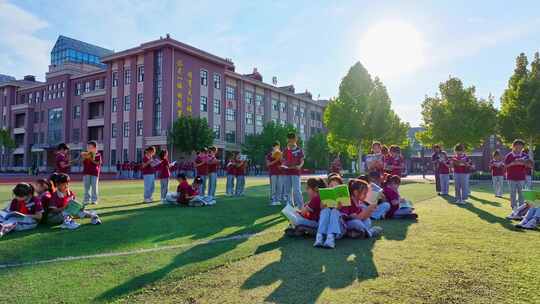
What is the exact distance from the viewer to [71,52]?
73.5 meters

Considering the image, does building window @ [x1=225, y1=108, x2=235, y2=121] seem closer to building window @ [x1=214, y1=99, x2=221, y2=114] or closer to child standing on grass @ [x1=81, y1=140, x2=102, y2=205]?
building window @ [x1=214, y1=99, x2=221, y2=114]

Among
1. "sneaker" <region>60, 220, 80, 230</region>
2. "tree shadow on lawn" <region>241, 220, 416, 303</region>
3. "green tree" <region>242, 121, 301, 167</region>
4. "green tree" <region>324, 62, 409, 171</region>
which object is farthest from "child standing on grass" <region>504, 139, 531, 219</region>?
"green tree" <region>242, 121, 301, 167</region>

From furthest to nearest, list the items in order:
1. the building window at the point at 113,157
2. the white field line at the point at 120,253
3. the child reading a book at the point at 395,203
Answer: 1. the building window at the point at 113,157
2. the child reading a book at the point at 395,203
3. the white field line at the point at 120,253

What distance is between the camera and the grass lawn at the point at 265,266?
13.1ft

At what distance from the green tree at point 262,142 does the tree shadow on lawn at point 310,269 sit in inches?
1867

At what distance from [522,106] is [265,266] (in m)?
35.5

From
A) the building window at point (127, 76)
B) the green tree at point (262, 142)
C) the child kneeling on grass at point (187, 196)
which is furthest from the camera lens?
the green tree at point (262, 142)

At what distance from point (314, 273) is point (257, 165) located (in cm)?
5105

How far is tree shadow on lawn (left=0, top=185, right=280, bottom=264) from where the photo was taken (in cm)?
600

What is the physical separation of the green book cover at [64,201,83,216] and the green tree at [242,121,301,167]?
151ft

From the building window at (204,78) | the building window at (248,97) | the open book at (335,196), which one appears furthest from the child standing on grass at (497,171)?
the building window at (248,97)

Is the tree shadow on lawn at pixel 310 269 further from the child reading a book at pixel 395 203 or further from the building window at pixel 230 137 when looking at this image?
the building window at pixel 230 137

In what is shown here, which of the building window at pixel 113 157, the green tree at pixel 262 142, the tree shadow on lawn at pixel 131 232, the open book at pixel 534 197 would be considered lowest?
the tree shadow on lawn at pixel 131 232

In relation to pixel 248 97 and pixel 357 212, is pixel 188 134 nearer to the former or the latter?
pixel 248 97
